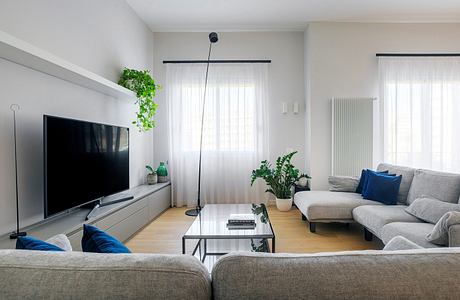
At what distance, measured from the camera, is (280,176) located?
4.07 meters

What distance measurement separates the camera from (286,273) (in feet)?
2.01

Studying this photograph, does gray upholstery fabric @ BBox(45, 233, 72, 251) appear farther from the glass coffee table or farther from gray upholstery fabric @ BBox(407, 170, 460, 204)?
gray upholstery fabric @ BBox(407, 170, 460, 204)

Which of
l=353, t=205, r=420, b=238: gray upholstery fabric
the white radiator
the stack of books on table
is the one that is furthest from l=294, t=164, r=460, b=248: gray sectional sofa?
the stack of books on table

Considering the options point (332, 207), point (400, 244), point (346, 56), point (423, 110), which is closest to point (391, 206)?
point (332, 207)

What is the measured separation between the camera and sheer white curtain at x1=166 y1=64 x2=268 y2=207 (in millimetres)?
4406

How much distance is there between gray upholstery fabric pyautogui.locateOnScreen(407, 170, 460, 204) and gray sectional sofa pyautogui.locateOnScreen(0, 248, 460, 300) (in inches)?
86.8

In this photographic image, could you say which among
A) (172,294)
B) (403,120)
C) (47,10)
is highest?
(47,10)

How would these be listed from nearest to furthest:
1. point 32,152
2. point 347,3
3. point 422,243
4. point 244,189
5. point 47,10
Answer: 1. point 422,243
2. point 32,152
3. point 47,10
4. point 347,3
5. point 244,189

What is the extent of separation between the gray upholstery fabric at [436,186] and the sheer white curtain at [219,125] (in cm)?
214

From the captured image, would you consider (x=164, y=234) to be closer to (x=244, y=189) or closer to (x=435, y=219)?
(x=244, y=189)

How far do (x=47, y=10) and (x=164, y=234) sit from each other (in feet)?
7.94

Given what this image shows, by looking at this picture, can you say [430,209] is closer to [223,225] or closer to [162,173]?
[223,225]

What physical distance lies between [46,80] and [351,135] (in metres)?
3.87

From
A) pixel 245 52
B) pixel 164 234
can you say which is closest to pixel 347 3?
pixel 245 52
